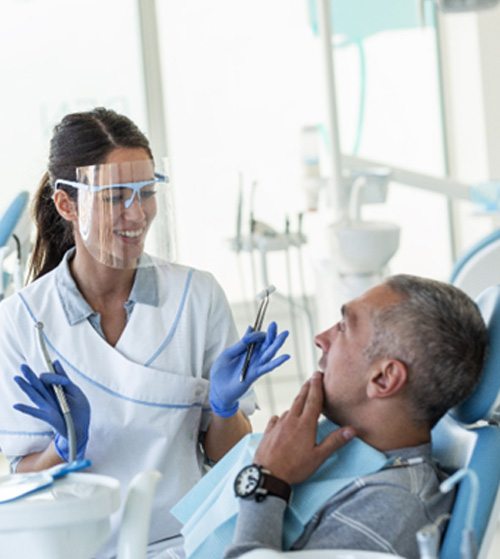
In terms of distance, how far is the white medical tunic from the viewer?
200 centimetres

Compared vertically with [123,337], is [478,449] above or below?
below

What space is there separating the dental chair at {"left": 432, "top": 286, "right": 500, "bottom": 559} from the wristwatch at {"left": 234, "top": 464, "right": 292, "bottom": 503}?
0.23 meters

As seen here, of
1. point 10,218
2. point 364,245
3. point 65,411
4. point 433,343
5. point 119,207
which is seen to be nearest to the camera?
point 433,343

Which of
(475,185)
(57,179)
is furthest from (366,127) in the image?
(57,179)

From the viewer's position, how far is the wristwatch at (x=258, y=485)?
5.19ft

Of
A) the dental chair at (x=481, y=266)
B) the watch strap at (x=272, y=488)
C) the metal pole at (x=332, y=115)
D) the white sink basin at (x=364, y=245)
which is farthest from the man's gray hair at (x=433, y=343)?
the metal pole at (x=332, y=115)

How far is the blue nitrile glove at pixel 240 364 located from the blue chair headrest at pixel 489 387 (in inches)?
11.8

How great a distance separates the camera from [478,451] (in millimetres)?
1681

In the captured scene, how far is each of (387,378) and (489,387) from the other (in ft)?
0.49

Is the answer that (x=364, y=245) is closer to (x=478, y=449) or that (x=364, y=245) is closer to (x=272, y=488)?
(x=478, y=449)

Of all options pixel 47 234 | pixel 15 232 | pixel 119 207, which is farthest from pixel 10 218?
pixel 119 207

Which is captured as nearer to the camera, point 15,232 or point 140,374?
point 140,374

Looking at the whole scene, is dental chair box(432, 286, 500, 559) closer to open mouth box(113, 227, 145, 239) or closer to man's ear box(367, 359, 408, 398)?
man's ear box(367, 359, 408, 398)

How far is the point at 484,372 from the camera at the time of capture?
5.58ft
